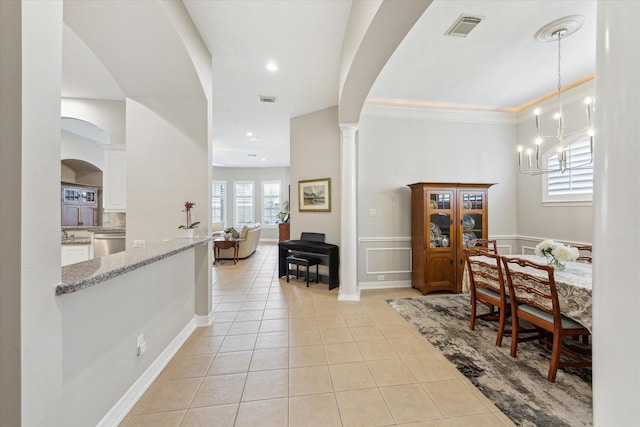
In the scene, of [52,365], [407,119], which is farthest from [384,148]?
[52,365]

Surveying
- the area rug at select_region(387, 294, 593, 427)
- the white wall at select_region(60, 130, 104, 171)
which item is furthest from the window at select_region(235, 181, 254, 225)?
the area rug at select_region(387, 294, 593, 427)

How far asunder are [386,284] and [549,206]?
2784 millimetres

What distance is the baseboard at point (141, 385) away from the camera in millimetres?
1577

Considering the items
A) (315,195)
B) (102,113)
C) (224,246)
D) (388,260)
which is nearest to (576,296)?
(388,260)

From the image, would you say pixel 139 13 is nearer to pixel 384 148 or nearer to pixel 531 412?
pixel 384 148

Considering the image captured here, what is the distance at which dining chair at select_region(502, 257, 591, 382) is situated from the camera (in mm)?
1947

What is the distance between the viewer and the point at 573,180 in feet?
12.4

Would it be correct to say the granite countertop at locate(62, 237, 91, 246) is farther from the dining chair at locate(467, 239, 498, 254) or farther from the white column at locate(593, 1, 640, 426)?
the dining chair at locate(467, 239, 498, 254)

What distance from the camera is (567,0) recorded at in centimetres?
222

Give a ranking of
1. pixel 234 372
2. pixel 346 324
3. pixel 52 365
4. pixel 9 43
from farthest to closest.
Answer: pixel 346 324
pixel 234 372
pixel 52 365
pixel 9 43

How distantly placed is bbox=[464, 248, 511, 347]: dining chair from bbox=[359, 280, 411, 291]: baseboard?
1591 millimetres

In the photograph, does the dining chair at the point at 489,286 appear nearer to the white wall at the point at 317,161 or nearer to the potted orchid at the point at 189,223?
the white wall at the point at 317,161

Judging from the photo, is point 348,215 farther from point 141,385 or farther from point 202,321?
point 141,385

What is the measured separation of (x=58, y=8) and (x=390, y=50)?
6.52 ft
